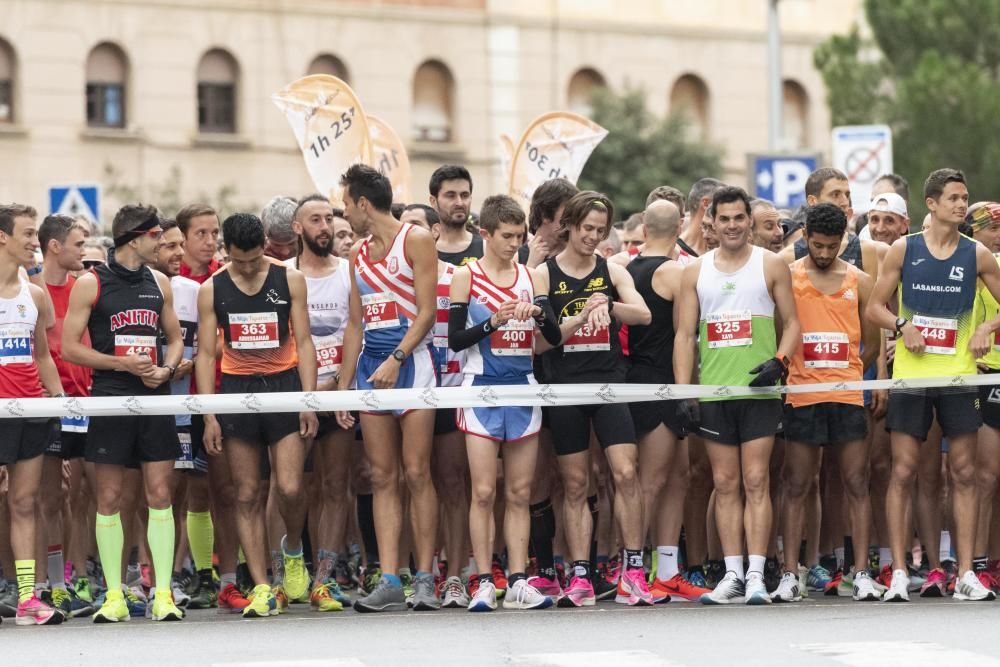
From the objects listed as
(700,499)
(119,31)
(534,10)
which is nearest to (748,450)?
(700,499)

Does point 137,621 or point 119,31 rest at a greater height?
point 119,31

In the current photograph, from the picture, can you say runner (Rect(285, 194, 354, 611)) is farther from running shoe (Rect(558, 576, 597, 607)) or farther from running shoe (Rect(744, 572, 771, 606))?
running shoe (Rect(744, 572, 771, 606))

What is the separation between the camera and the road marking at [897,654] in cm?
995

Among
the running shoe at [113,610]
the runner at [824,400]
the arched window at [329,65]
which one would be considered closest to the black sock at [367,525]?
the running shoe at [113,610]

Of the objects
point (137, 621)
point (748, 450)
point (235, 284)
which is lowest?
point (137, 621)

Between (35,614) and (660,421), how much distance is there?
11.8 feet

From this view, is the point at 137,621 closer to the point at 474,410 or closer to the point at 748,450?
the point at 474,410

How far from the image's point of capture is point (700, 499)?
13.6 meters

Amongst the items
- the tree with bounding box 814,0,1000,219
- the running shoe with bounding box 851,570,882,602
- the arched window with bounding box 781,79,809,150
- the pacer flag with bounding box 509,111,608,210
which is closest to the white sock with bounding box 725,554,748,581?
the running shoe with bounding box 851,570,882,602

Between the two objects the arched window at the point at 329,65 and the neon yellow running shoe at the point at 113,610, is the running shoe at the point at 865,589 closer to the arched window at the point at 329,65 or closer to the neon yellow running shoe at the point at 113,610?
the neon yellow running shoe at the point at 113,610

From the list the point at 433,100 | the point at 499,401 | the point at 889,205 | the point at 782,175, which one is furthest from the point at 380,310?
the point at 433,100

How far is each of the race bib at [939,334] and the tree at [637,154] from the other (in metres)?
31.9

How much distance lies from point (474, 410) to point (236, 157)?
33.0 metres

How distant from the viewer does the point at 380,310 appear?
12.8 m
